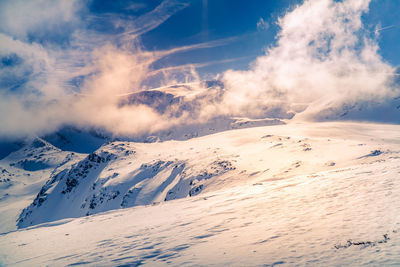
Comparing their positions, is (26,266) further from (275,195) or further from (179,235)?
(275,195)

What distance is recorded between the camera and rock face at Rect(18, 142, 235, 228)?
52581mm

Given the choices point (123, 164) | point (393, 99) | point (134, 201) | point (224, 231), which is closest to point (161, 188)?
point (134, 201)

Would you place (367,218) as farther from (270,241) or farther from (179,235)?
(179,235)

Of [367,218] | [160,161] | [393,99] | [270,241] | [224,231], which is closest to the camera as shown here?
[270,241]

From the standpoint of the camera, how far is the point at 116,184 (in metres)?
70.1

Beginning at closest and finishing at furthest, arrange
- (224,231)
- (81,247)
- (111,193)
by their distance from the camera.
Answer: (224,231), (81,247), (111,193)

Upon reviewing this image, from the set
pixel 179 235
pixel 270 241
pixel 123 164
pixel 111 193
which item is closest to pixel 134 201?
pixel 111 193

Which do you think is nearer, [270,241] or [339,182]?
[270,241]

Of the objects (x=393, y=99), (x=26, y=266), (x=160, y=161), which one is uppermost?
(x=393, y=99)

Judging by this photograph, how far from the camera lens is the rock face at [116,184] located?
52.6 metres

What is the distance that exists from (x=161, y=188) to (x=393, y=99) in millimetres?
194207

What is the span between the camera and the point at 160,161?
Answer: 72.7 meters

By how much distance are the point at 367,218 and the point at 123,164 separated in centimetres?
8981

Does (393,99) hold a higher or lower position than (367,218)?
higher
